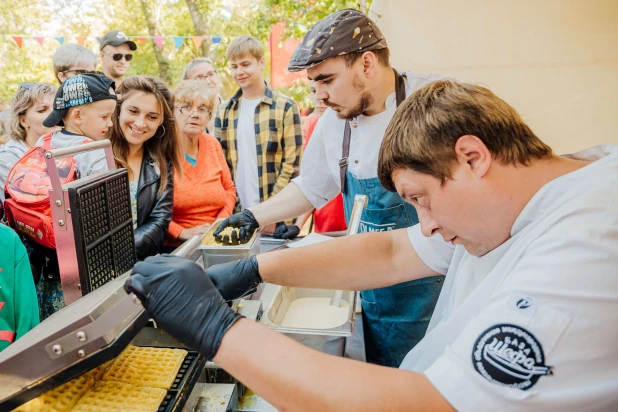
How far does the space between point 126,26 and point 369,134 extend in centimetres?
1394

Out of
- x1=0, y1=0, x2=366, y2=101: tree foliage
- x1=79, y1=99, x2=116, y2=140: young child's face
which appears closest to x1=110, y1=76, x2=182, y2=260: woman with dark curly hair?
x1=79, y1=99, x2=116, y2=140: young child's face

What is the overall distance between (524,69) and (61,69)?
12.4 feet

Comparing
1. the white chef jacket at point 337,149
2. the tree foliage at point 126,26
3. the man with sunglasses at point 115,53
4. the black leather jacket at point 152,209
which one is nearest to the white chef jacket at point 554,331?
the white chef jacket at point 337,149

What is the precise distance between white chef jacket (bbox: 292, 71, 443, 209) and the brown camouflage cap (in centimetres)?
32

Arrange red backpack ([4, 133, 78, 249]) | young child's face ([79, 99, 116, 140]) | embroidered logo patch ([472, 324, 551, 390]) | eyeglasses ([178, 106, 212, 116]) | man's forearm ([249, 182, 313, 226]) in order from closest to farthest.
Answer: embroidered logo patch ([472, 324, 551, 390])
red backpack ([4, 133, 78, 249])
man's forearm ([249, 182, 313, 226])
young child's face ([79, 99, 116, 140])
eyeglasses ([178, 106, 212, 116])

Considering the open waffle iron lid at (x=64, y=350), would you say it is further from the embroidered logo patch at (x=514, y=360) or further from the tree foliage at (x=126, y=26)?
the tree foliage at (x=126, y=26)

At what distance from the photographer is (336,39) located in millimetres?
2121

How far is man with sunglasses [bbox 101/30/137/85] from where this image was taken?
15.2 ft

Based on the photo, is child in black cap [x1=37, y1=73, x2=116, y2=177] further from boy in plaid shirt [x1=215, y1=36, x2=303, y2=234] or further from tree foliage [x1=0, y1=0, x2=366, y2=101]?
tree foliage [x1=0, y1=0, x2=366, y2=101]

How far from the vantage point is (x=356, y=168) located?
2314mm

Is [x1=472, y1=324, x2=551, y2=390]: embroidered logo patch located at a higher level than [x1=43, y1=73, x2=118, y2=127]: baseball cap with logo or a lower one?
lower

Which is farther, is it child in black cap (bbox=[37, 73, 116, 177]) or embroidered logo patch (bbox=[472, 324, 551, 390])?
child in black cap (bbox=[37, 73, 116, 177])

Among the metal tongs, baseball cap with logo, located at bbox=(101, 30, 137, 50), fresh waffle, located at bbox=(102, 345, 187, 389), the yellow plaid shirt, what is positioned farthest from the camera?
baseball cap with logo, located at bbox=(101, 30, 137, 50)

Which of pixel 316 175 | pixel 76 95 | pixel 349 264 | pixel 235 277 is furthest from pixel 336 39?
pixel 76 95
